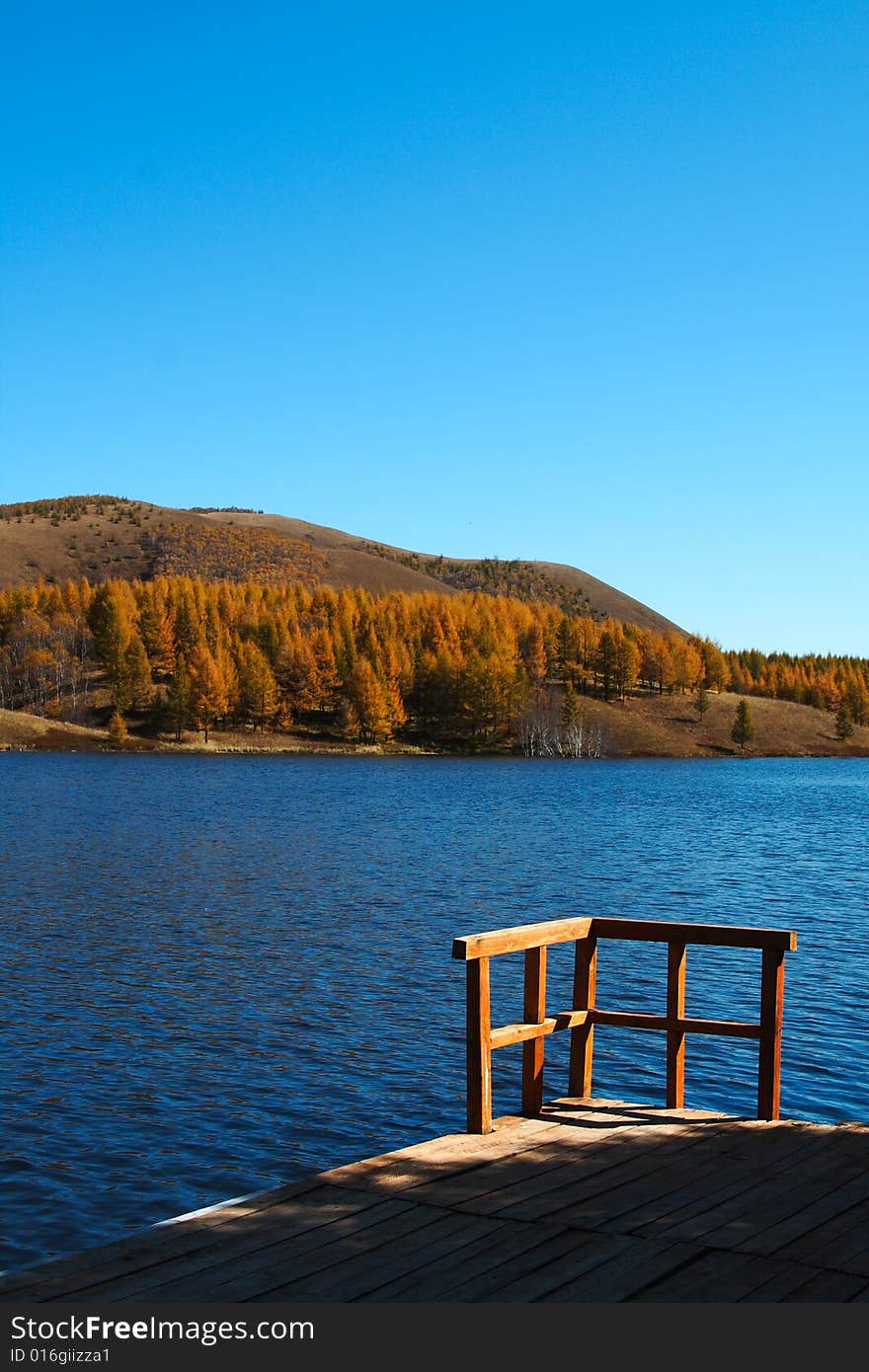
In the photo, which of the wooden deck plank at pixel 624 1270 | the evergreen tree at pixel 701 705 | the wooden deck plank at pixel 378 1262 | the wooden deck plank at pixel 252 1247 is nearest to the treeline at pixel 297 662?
the evergreen tree at pixel 701 705

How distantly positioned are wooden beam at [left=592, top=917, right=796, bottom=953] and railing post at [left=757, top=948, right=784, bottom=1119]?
8.3 inches

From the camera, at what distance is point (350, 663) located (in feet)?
552

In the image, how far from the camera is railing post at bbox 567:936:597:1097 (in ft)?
39.3

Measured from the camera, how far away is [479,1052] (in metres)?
10.8

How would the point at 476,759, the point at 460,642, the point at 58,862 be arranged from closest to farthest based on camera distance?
the point at 58,862 → the point at 476,759 → the point at 460,642

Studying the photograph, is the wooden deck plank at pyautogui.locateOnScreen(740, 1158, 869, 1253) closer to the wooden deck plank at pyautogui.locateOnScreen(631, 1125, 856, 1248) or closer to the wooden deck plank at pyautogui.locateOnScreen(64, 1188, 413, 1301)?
the wooden deck plank at pyautogui.locateOnScreen(631, 1125, 856, 1248)

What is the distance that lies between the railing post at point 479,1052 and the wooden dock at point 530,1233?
0.21m

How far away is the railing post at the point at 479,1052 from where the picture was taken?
10.7 metres

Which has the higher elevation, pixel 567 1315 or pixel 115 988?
pixel 567 1315

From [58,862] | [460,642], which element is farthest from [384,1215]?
[460,642]

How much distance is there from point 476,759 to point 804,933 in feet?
408

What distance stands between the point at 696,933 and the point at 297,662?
6082 inches

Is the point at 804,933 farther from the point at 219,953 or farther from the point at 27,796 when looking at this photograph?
the point at 27,796

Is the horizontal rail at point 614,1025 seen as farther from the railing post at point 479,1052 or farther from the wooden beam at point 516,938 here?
the wooden beam at point 516,938
